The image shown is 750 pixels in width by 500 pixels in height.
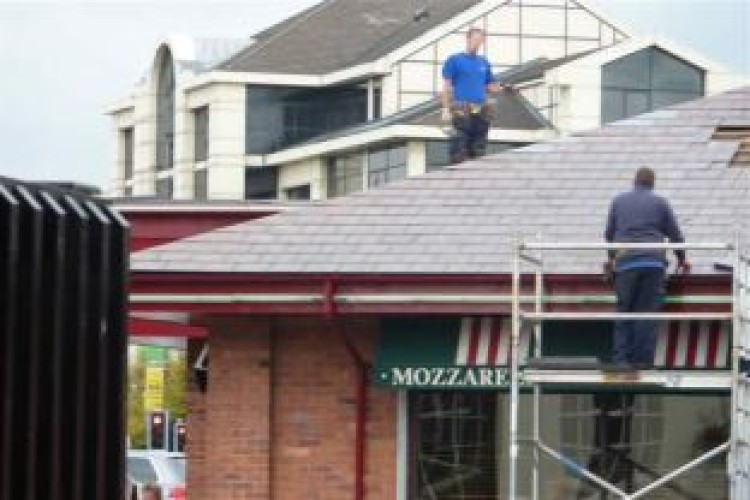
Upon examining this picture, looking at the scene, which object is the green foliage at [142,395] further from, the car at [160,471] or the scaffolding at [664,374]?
the scaffolding at [664,374]

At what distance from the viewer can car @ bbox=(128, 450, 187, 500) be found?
46.1 meters

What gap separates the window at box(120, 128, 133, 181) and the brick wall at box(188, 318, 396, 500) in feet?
300

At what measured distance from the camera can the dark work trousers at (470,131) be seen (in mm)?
22406

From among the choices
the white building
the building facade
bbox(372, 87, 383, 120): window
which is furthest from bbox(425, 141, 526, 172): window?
the building facade

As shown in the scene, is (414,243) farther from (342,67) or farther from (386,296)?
(342,67)

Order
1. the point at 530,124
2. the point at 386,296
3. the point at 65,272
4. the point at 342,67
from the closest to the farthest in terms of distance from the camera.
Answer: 1. the point at 65,272
2. the point at 386,296
3. the point at 530,124
4. the point at 342,67

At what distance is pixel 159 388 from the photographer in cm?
9775

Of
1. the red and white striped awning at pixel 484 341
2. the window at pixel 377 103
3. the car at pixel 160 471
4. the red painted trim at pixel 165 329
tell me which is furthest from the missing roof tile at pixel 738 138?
the window at pixel 377 103

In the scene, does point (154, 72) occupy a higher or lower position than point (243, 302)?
higher

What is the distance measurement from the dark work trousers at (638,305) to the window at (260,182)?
80.8 m

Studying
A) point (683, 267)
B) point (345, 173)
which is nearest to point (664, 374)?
point (683, 267)

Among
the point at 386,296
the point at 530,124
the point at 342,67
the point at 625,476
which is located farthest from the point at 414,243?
the point at 342,67

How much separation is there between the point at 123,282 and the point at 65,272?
82cm

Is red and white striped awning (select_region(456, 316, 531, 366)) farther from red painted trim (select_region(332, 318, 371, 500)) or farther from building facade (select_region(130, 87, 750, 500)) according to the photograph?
red painted trim (select_region(332, 318, 371, 500))
